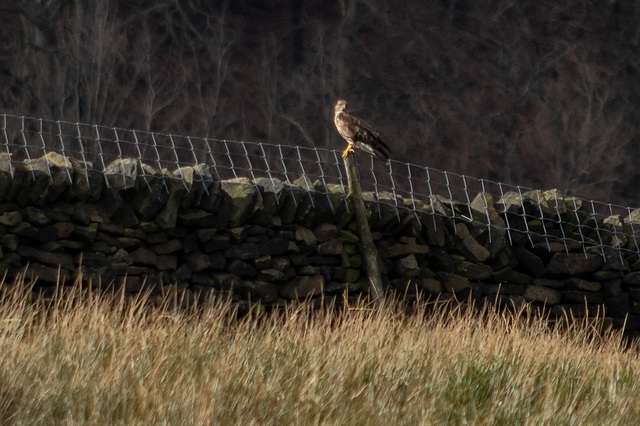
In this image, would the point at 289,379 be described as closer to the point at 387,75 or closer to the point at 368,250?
the point at 368,250

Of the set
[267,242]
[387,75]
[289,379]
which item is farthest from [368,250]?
[387,75]

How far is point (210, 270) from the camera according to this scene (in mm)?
7137

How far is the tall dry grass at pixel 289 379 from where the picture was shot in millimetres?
3715

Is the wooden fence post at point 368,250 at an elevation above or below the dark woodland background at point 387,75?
above

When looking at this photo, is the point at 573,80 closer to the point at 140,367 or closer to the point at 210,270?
the point at 210,270

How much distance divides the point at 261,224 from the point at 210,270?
516 millimetres

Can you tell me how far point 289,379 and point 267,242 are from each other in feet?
10.0

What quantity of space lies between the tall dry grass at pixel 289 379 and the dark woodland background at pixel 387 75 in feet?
45.1

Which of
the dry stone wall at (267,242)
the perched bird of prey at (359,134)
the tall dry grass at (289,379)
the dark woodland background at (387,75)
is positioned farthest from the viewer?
the dark woodland background at (387,75)

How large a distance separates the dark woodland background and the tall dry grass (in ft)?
45.1

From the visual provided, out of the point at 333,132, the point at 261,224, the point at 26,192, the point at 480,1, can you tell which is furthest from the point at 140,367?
the point at 480,1

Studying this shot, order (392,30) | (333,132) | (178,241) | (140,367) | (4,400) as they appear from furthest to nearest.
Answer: (392,30) → (333,132) → (178,241) → (140,367) → (4,400)

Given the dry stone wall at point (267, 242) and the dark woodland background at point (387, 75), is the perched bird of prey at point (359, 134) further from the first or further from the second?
the dark woodland background at point (387, 75)

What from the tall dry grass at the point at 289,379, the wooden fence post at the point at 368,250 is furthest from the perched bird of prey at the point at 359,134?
the tall dry grass at the point at 289,379
